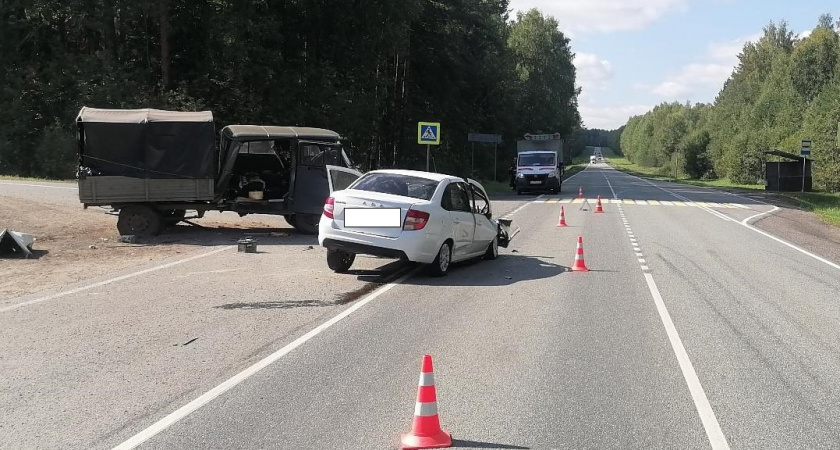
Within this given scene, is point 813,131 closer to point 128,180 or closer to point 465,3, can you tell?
point 465,3

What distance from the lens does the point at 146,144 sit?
15953 millimetres

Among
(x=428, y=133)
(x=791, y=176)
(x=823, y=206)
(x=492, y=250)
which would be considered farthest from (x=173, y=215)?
(x=791, y=176)

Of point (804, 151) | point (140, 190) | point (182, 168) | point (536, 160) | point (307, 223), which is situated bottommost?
point (307, 223)

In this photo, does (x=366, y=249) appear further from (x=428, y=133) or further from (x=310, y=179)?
(x=428, y=133)

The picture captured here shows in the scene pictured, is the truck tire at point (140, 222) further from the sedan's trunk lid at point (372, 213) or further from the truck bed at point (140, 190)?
the sedan's trunk lid at point (372, 213)

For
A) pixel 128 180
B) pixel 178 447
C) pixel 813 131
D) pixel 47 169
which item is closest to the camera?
pixel 178 447

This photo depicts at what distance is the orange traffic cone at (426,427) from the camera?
4.51 m

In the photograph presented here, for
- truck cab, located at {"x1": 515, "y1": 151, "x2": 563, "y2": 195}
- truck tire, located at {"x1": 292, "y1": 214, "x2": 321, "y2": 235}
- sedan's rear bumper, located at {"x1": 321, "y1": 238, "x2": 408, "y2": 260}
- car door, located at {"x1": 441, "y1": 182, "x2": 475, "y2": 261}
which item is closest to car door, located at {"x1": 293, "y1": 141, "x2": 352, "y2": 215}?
truck tire, located at {"x1": 292, "y1": 214, "x2": 321, "y2": 235}

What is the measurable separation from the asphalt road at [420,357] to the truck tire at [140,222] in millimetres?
4158

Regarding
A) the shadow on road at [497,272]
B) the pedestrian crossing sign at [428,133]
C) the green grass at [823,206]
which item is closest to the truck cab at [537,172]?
the green grass at [823,206]

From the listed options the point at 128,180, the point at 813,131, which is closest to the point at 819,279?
the point at 128,180

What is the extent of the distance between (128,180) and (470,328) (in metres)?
10.4

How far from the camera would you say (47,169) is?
36.8m

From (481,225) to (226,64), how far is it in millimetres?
23904
